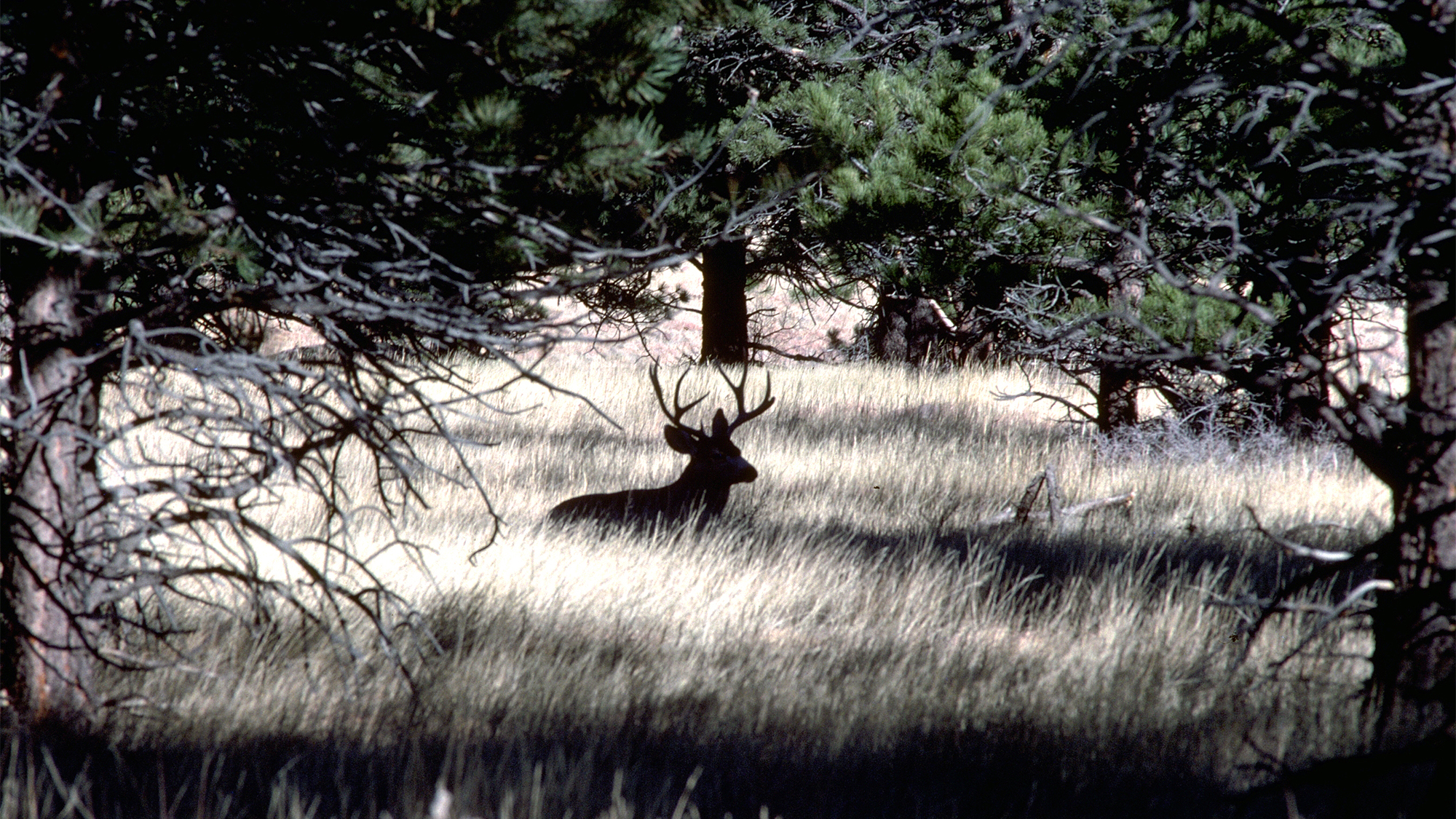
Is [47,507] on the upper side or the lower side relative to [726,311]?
lower

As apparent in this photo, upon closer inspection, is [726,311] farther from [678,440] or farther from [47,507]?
[47,507]

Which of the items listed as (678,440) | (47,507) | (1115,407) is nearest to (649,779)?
(47,507)

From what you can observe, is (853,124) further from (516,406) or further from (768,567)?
(768,567)

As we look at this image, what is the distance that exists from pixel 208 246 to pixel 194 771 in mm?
1446

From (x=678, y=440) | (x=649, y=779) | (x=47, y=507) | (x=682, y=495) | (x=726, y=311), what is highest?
(x=726, y=311)

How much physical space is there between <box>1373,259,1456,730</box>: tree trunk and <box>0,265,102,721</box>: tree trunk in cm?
376

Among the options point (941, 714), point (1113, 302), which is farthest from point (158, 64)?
point (1113, 302)

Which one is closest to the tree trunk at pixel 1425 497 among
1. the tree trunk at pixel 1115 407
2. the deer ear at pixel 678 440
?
the deer ear at pixel 678 440

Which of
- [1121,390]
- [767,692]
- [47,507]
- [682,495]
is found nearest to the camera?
[47,507]

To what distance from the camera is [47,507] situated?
10.8ft

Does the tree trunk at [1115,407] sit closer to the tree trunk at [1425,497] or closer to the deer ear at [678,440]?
the deer ear at [678,440]

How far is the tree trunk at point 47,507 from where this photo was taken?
3215 mm

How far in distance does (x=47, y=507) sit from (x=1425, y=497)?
158 inches

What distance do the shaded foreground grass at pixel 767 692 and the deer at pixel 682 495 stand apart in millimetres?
269
